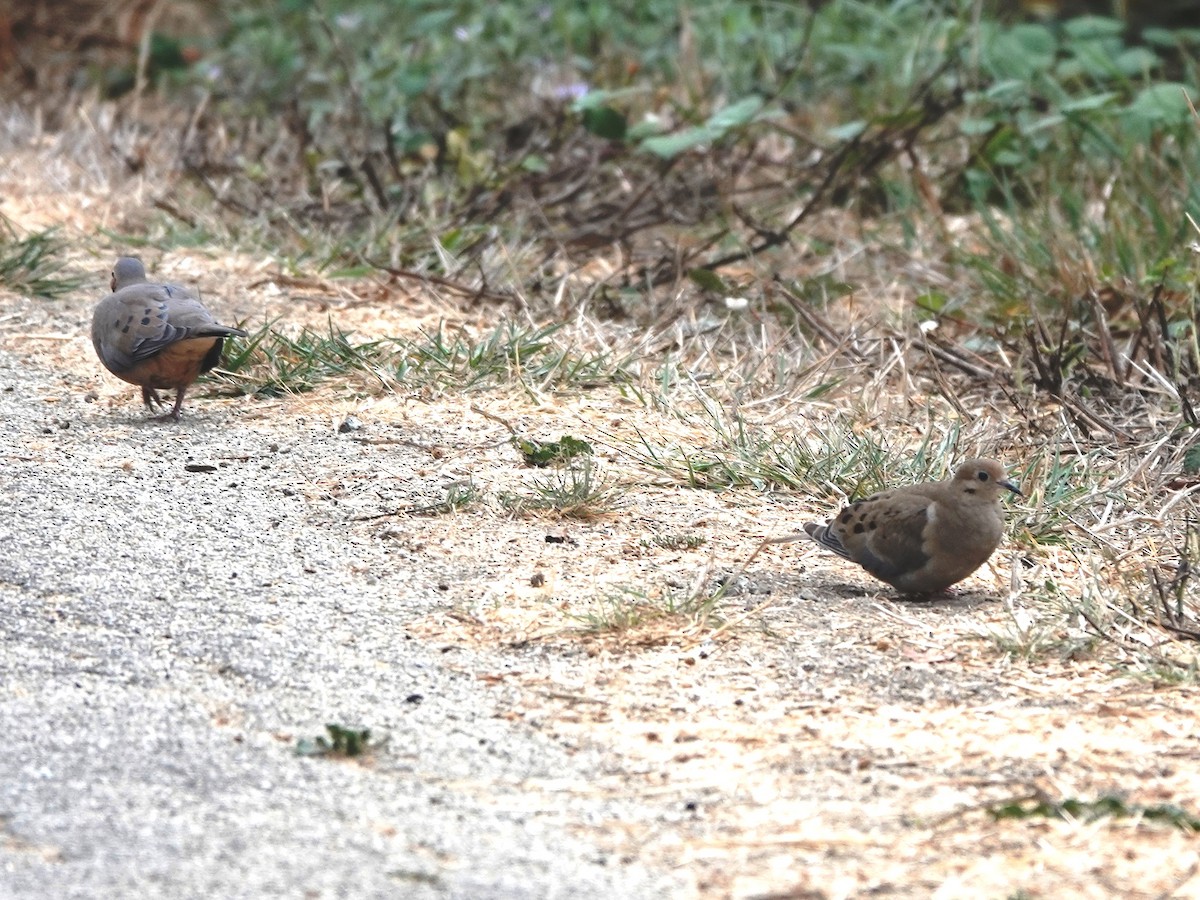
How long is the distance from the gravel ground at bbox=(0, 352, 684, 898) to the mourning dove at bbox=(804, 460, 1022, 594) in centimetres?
96

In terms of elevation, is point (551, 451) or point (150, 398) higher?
point (551, 451)

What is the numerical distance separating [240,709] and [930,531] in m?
1.57

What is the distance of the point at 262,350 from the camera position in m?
5.66

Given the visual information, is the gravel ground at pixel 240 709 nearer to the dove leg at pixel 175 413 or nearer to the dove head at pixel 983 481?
the dove leg at pixel 175 413

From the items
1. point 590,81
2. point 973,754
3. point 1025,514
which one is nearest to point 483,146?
point 590,81

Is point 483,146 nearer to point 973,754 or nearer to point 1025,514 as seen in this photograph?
point 1025,514

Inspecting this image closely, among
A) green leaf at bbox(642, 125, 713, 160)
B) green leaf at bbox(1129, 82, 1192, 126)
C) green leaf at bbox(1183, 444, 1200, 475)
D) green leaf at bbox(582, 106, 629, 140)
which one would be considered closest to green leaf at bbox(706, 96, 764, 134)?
green leaf at bbox(642, 125, 713, 160)

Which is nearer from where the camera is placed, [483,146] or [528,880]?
[528,880]

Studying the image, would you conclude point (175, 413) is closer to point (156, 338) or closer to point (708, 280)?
point (156, 338)

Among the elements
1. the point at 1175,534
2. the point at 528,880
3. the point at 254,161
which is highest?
the point at 528,880

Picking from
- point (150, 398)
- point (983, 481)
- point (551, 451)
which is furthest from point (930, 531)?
point (150, 398)

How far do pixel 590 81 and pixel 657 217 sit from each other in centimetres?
159

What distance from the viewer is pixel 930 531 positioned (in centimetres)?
403

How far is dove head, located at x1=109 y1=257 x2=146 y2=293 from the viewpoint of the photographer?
18.6 ft
